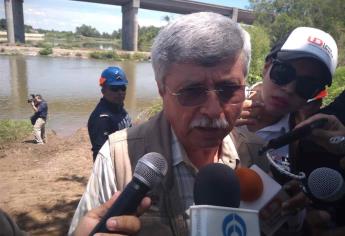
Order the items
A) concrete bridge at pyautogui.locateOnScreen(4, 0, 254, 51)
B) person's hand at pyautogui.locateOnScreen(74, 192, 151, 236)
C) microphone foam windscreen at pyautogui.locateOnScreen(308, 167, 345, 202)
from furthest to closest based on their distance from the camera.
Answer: concrete bridge at pyautogui.locateOnScreen(4, 0, 254, 51), microphone foam windscreen at pyautogui.locateOnScreen(308, 167, 345, 202), person's hand at pyautogui.locateOnScreen(74, 192, 151, 236)

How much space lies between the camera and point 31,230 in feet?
15.8

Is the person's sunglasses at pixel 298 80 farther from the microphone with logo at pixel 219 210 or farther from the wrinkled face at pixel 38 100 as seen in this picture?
the wrinkled face at pixel 38 100

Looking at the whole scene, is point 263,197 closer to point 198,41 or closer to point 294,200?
point 294,200

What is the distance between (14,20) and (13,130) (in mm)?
45448

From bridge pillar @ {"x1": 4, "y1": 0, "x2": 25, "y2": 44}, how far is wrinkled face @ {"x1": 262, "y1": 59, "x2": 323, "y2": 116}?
2096 inches

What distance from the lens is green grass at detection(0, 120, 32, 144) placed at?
1096 centimetres

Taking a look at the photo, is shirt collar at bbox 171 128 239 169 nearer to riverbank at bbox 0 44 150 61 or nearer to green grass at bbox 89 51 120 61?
riverbank at bbox 0 44 150 61

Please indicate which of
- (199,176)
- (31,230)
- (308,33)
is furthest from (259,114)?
(31,230)

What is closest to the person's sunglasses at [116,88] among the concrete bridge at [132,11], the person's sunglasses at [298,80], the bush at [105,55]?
the person's sunglasses at [298,80]

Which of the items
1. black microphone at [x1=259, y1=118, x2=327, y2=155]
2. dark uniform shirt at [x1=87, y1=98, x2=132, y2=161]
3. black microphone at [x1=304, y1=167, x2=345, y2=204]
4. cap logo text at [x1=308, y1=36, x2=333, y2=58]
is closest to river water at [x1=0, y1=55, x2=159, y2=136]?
dark uniform shirt at [x1=87, y1=98, x2=132, y2=161]

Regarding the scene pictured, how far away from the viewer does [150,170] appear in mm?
1216

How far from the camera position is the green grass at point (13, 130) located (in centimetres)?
1096

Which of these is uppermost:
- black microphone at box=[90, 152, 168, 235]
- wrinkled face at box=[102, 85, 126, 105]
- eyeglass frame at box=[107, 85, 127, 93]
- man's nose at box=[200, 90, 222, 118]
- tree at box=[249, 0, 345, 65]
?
tree at box=[249, 0, 345, 65]

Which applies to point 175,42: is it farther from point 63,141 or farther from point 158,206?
point 63,141
